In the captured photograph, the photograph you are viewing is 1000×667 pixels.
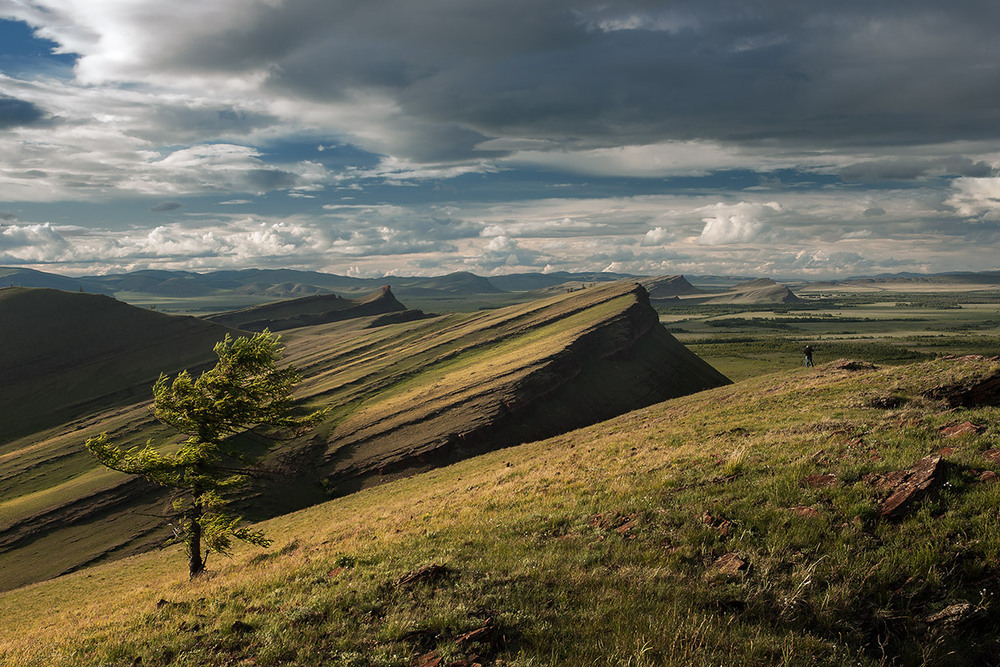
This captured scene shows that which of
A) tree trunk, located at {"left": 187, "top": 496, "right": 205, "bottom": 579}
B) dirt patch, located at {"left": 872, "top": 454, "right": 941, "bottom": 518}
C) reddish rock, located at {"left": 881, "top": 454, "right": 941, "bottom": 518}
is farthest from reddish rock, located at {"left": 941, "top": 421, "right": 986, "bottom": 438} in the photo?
tree trunk, located at {"left": 187, "top": 496, "right": 205, "bottom": 579}

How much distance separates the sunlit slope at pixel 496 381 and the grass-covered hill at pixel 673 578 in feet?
124

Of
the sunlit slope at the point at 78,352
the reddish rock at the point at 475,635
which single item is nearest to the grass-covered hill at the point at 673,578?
the reddish rock at the point at 475,635

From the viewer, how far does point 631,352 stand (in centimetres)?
8288

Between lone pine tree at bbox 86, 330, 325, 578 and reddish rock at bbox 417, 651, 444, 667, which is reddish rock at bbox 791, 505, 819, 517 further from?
lone pine tree at bbox 86, 330, 325, 578

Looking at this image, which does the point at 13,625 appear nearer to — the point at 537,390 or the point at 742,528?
the point at 742,528

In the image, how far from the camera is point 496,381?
6431cm

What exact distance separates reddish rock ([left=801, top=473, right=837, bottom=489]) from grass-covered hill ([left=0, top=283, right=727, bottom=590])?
43352 mm

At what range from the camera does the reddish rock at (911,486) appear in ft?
32.4

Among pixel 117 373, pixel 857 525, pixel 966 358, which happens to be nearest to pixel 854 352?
pixel 966 358

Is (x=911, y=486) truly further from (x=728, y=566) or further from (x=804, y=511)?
(x=728, y=566)

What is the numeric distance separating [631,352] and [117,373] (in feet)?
463

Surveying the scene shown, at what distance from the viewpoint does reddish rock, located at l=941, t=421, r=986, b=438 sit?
13.9 m

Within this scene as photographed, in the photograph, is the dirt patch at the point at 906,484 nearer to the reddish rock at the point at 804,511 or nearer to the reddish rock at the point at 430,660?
the reddish rock at the point at 804,511

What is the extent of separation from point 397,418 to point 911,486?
55.2 meters
